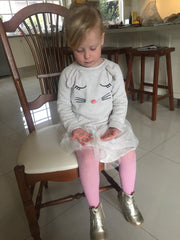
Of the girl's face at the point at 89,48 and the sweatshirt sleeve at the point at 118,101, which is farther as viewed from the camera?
the sweatshirt sleeve at the point at 118,101

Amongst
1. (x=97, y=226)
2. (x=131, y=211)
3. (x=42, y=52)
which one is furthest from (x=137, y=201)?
(x=42, y=52)

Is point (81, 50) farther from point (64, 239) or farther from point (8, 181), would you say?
point (8, 181)

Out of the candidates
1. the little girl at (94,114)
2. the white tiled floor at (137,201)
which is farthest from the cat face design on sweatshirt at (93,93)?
the white tiled floor at (137,201)

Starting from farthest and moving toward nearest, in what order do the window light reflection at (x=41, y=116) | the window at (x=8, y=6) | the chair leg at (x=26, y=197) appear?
the window at (x=8, y=6) < the window light reflection at (x=41, y=116) < the chair leg at (x=26, y=197)

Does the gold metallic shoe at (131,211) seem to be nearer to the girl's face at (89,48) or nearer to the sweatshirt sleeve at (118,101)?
the sweatshirt sleeve at (118,101)

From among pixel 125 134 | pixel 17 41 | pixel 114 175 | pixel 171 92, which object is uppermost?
pixel 17 41

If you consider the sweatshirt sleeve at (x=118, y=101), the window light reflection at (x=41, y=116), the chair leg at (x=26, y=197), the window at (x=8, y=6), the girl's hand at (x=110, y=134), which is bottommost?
the window light reflection at (x=41, y=116)

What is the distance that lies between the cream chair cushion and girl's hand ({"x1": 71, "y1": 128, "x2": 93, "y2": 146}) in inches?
2.4

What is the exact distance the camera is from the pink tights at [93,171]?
660mm

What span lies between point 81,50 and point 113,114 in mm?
287

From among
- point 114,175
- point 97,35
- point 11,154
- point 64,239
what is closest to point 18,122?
point 11,154

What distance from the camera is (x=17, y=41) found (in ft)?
13.4

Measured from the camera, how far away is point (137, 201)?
952mm

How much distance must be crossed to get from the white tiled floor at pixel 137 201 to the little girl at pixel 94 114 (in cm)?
9
